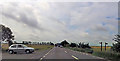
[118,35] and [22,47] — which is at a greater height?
[118,35]

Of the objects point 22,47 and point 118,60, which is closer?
point 118,60

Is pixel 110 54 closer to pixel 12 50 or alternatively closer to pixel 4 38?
pixel 12 50

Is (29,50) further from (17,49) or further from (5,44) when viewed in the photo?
(5,44)

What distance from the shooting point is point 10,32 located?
57719mm

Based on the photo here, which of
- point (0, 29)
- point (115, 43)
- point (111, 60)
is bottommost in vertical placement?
point (111, 60)

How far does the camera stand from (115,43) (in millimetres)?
26344

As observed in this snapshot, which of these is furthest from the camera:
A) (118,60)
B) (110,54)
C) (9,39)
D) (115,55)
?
(9,39)

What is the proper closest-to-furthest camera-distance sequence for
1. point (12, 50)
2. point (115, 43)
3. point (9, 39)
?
point (115, 43) → point (12, 50) → point (9, 39)

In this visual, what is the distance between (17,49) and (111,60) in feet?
62.4

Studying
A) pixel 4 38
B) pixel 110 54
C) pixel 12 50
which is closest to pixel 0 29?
pixel 4 38

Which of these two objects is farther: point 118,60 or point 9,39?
point 9,39

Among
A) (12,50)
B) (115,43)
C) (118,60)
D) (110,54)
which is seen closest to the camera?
(118,60)

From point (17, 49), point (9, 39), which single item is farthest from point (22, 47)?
point (9, 39)

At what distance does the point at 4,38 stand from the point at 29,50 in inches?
971
